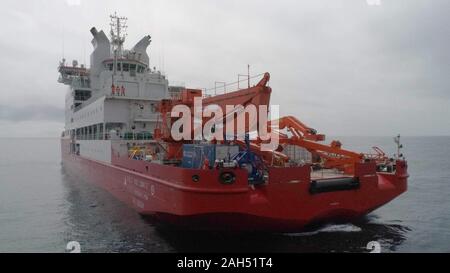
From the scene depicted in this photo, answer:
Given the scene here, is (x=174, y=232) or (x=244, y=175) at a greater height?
(x=244, y=175)

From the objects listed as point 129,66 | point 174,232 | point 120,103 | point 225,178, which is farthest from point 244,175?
point 129,66

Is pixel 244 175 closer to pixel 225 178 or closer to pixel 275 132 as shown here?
pixel 225 178

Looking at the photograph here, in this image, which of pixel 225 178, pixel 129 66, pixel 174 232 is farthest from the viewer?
pixel 129 66

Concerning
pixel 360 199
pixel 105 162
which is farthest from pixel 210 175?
pixel 105 162

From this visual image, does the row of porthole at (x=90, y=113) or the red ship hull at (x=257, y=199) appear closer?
the red ship hull at (x=257, y=199)

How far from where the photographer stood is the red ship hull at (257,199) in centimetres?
955

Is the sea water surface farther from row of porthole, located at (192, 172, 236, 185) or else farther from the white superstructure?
the white superstructure

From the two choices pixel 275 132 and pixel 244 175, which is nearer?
pixel 244 175

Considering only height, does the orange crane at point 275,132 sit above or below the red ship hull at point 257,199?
above

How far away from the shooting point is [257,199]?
9828 millimetres

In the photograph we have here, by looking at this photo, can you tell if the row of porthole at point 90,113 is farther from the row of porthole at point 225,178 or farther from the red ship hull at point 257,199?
the row of porthole at point 225,178

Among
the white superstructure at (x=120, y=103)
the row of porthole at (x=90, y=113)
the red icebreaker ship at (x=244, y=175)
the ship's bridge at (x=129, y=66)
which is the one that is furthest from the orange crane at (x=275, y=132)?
the ship's bridge at (x=129, y=66)

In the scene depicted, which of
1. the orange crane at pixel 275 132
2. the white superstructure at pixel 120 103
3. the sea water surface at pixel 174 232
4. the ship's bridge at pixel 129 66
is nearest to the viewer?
the sea water surface at pixel 174 232
